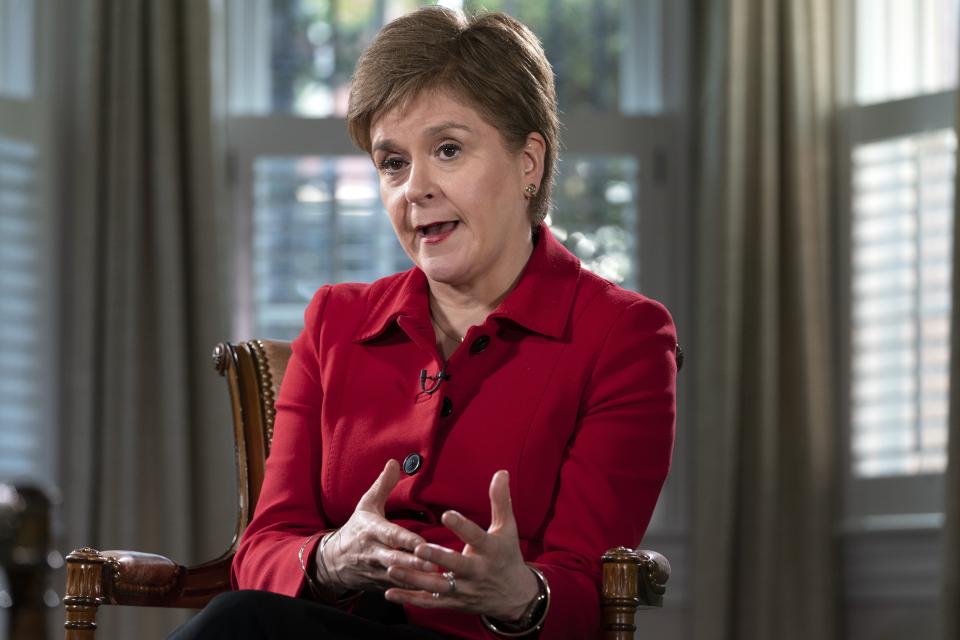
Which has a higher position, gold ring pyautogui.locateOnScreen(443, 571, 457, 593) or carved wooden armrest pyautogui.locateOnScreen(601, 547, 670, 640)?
gold ring pyautogui.locateOnScreen(443, 571, 457, 593)

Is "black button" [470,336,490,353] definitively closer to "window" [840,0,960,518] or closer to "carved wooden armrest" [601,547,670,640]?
"carved wooden armrest" [601,547,670,640]

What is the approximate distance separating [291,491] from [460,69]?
2.24 feet

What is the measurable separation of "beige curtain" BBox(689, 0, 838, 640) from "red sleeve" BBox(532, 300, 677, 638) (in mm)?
1971

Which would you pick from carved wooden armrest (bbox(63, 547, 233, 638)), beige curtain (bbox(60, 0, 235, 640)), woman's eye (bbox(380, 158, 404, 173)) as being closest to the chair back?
carved wooden armrest (bbox(63, 547, 233, 638))

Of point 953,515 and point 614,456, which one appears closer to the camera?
point 614,456

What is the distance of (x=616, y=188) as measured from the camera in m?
4.22

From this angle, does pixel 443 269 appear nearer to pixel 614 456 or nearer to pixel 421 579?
pixel 614 456

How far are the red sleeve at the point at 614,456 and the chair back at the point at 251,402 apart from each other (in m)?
0.75

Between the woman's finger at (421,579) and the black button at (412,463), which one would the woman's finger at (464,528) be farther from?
the black button at (412,463)

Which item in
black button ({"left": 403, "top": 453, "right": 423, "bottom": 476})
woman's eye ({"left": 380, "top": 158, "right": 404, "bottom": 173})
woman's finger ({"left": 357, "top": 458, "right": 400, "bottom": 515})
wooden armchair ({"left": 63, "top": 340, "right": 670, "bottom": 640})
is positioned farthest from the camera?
woman's eye ({"left": 380, "top": 158, "right": 404, "bottom": 173})

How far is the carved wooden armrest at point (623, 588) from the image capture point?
177cm

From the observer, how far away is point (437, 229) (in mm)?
2010

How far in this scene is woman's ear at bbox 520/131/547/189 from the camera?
2059 mm

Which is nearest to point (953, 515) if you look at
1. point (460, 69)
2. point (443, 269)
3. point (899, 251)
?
point (899, 251)
